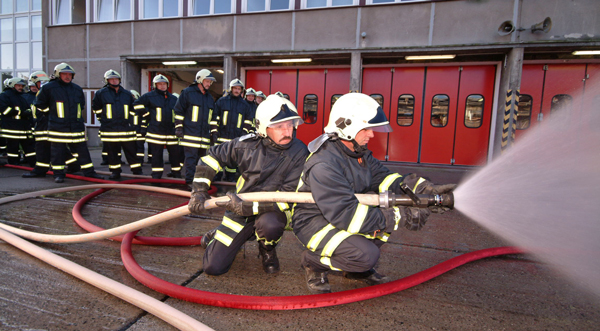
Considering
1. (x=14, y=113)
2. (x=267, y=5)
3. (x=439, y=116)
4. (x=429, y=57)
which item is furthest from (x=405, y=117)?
(x=14, y=113)

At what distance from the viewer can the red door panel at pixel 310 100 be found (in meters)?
10.3

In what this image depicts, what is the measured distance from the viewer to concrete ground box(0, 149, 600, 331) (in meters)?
1.86

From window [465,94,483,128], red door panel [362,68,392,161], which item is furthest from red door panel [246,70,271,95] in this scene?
window [465,94,483,128]

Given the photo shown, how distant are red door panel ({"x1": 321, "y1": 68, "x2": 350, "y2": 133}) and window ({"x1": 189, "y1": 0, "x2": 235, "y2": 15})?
12.7 feet

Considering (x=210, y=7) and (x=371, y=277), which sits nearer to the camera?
(x=371, y=277)

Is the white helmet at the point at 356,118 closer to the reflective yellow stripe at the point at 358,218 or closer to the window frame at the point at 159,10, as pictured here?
the reflective yellow stripe at the point at 358,218

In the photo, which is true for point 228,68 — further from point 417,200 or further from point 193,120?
point 417,200

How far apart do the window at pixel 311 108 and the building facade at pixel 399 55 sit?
0.11 feet

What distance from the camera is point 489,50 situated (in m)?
8.48

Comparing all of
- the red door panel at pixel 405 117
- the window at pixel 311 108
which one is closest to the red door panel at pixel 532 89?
the red door panel at pixel 405 117

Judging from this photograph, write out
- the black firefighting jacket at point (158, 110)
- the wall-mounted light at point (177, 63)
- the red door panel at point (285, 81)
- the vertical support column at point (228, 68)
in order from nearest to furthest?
the black firefighting jacket at point (158, 110), the vertical support column at point (228, 68), the red door panel at point (285, 81), the wall-mounted light at point (177, 63)

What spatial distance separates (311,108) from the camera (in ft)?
34.3

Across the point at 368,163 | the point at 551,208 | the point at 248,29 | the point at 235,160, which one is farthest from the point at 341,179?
the point at 248,29

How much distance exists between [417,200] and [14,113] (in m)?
8.59
